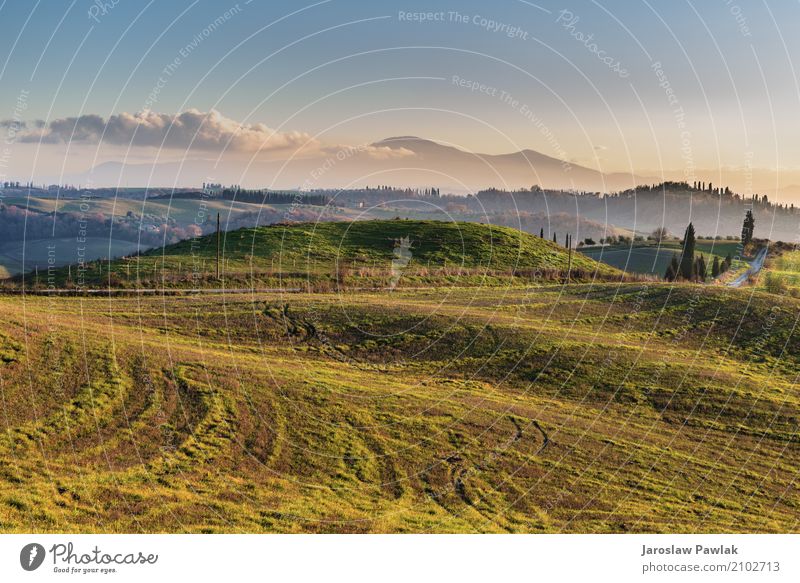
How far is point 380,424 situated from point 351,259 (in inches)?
3025

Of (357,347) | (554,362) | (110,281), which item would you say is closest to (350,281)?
(110,281)

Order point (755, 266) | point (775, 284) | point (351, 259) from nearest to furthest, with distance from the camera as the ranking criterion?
point (775, 284) < point (351, 259) < point (755, 266)

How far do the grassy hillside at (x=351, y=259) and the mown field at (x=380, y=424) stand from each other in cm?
2519

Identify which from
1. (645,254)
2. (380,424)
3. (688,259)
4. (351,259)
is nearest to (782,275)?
(688,259)

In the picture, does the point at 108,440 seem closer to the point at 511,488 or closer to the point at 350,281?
the point at 511,488

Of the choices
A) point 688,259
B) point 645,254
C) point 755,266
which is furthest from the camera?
point 645,254

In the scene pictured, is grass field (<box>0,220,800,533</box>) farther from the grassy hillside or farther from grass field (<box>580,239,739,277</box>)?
grass field (<box>580,239,739,277</box>)

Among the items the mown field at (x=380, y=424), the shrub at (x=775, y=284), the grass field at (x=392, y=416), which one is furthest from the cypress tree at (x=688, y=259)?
the mown field at (x=380, y=424)

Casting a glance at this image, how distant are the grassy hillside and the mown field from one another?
2519cm

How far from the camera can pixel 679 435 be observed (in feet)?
133

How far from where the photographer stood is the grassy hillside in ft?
283

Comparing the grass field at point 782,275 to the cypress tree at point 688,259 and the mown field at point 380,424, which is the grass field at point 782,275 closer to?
the cypress tree at point 688,259

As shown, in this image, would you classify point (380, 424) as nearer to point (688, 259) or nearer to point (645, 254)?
point (688, 259)

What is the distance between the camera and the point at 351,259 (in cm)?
11200
